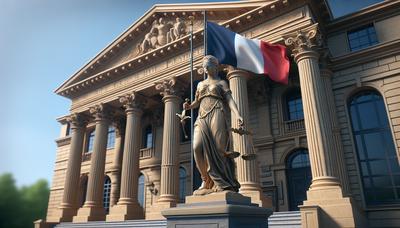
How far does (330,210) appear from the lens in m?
11.7

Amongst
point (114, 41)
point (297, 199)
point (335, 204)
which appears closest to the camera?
point (335, 204)

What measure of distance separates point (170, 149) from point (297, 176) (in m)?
7.25

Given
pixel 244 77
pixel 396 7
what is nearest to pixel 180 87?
pixel 244 77

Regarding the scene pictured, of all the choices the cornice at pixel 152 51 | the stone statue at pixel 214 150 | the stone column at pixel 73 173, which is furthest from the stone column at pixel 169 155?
the stone statue at pixel 214 150

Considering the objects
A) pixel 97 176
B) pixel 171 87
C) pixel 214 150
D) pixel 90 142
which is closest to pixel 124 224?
pixel 97 176

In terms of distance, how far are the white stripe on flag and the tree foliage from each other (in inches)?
511

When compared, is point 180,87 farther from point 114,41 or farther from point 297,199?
point 297,199

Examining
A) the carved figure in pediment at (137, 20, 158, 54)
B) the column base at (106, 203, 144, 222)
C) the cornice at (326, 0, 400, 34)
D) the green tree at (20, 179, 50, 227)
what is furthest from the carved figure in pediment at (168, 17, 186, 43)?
the green tree at (20, 179, 50, 227)

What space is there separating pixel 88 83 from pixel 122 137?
17.1ft

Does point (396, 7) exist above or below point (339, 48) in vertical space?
above

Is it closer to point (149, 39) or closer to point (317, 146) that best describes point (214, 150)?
point (317, 146)

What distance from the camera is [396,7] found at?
55.2 ft

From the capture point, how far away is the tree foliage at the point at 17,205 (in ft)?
60.7

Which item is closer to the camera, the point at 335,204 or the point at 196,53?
the point at 335,204
